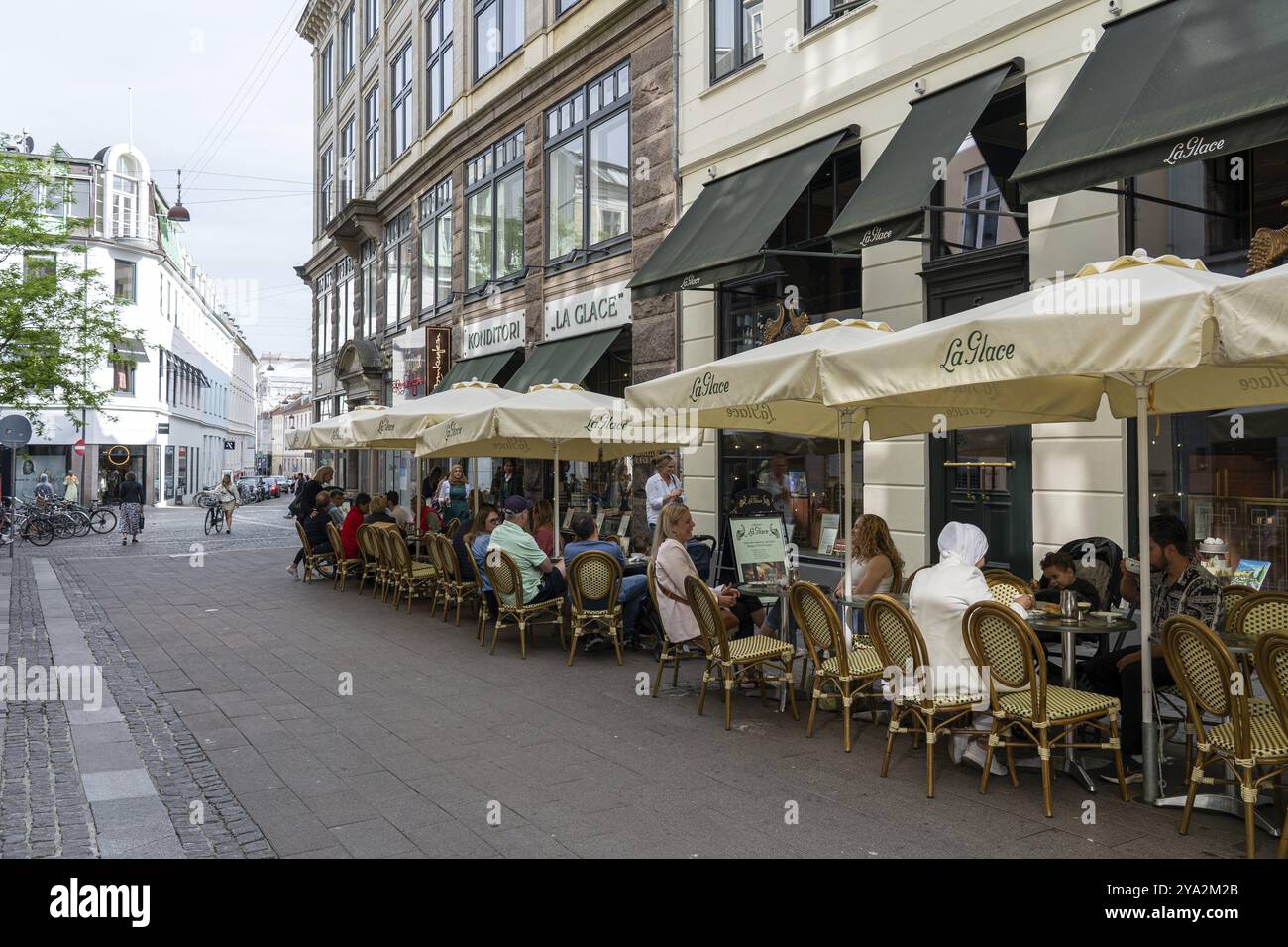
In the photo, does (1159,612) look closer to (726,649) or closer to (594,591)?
(726,649)

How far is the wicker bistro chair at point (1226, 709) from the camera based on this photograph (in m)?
4.14

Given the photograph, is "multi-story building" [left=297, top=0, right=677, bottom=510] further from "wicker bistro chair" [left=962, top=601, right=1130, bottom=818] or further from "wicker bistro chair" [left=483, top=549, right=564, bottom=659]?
"wicker bistro chair" [left=962, top=601, right=1130, bottom=818]

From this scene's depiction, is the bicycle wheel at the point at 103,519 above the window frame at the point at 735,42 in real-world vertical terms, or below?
below

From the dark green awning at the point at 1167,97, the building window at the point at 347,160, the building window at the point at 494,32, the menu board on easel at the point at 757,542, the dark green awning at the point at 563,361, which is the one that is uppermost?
the building window at the point at 347,160

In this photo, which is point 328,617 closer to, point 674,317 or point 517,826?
point 674,317

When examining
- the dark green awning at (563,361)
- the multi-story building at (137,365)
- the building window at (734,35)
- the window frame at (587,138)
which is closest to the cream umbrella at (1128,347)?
the building window at (734,35)

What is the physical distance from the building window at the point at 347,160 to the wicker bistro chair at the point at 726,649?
96.2 ft

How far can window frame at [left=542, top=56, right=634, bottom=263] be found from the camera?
51.6 ft

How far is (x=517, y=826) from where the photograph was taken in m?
4.62

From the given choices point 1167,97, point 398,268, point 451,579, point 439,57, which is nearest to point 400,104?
point 439,57

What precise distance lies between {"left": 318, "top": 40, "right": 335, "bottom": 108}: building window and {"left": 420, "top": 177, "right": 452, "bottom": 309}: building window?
13567 millimetres

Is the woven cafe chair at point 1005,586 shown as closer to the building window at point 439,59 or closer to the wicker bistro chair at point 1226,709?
the wicker bistro chair at point 1226,709
